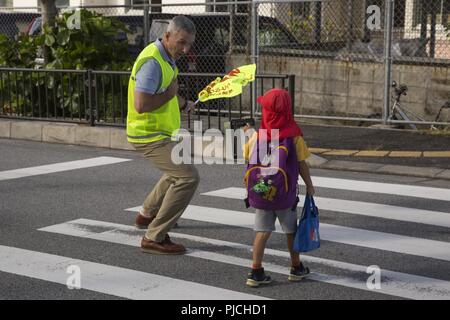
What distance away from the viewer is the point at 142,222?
7.48 metres

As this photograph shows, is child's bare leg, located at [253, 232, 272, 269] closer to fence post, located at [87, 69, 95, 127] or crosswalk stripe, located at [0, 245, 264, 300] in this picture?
crosswalk stripe, located at [0, 245, 264, 300]

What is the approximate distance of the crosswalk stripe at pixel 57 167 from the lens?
10.2 metres

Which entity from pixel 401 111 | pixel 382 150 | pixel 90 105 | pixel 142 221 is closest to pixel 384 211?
pixel 142 221

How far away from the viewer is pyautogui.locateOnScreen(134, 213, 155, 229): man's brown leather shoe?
7.45 meters

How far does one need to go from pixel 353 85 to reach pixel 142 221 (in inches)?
287

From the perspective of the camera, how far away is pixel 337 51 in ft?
48.9

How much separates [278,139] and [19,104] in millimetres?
8967

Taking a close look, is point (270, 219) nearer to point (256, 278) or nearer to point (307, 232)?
point (307, 232)

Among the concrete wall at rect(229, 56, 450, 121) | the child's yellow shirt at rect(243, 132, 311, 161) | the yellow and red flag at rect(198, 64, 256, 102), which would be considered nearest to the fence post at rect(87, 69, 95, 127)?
the concrete wall at rect(229, 56, 450, 121)

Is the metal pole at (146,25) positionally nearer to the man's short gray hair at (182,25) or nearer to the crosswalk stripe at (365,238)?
the crosswalk stripe at (365,238)

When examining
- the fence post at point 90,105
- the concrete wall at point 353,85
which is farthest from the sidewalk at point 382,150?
the fence post at point 90,105

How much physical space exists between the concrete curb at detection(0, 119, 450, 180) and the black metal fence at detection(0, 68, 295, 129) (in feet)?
0.71

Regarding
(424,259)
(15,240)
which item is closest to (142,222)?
(15,240)
